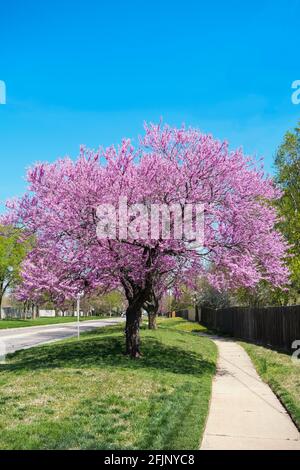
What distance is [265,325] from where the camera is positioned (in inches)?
976

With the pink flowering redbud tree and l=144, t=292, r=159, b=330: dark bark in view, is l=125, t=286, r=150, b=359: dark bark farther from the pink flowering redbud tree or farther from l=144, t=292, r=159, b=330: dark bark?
l=144, t=292, r=159, b=330: dark bark

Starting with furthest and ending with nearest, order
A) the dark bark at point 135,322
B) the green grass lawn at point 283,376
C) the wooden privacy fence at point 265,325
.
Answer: the wooden privacy fence at point 265,325 → the dark bark at point 135,322 → the green grass lawn at point 283,376

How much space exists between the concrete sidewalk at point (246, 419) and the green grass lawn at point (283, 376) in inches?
7.0

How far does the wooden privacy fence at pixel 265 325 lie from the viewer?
20.3 metres

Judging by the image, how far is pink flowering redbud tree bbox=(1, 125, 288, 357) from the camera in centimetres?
1391

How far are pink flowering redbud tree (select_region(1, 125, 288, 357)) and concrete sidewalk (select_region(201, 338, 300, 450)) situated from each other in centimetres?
324

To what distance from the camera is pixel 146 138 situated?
15156 mm

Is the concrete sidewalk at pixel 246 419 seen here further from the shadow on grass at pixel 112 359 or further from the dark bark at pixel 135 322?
the dark bark at pixel 135 322

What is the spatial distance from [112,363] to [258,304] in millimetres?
27460

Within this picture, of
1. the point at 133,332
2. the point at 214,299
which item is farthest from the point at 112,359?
the point at 214,299

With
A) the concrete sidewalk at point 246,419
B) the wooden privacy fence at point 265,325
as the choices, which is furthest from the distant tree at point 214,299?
the concrete sidewalk at point 246,419
